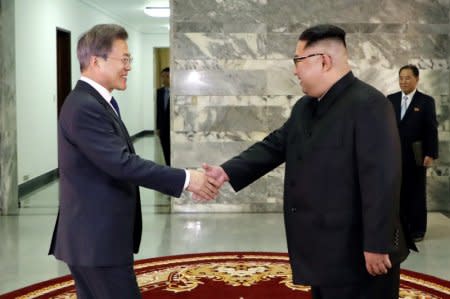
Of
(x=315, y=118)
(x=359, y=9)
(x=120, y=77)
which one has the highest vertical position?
(x=359, y=9)

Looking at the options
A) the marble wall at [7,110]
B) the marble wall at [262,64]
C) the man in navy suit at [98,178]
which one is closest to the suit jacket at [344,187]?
the man in navy suit at [98,178]

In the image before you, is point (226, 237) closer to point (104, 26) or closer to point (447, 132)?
point (447, 132)

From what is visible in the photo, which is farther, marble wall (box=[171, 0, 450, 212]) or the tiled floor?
marble wall (box=[171, 0, 450, 212])

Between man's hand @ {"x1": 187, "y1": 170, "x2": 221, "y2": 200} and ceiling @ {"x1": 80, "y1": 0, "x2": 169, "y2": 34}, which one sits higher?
ceiling @ {"x1": 80, "y1": 0, "x2": 169, "y2": 34}

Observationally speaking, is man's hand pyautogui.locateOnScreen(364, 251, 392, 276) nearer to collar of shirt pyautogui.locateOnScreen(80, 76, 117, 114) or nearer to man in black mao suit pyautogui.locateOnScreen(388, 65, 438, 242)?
collar of shirt pyautogui.locateOnScreen(80, 76, 117, 114)

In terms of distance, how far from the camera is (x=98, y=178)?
2.68m

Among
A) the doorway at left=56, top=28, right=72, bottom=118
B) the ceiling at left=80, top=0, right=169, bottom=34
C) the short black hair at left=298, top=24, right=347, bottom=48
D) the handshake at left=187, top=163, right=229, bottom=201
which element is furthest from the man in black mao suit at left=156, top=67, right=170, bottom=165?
the short black hair at left=298, top=24, right=347, bottom=48

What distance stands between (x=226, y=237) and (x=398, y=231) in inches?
161

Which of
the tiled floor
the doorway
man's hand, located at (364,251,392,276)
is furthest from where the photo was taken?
the doorway

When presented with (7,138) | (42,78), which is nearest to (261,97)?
(7,138)

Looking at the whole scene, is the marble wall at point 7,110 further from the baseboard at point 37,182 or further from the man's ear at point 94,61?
the man's ear at point 94,61

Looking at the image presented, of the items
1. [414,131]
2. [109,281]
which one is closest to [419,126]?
[414,131]

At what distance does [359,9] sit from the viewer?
782 centimetres

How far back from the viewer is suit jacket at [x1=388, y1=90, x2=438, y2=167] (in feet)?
20.8
